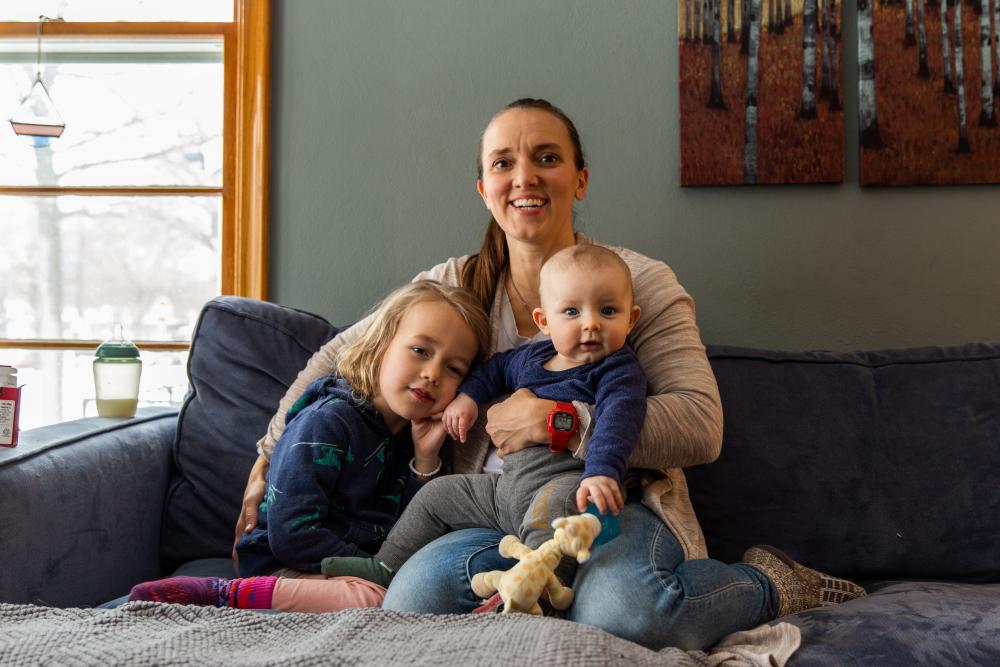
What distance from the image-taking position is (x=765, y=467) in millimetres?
1823

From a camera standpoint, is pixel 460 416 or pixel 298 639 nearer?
pixel 298 639

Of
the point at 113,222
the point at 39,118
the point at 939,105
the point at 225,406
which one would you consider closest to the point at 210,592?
the point at 225,406

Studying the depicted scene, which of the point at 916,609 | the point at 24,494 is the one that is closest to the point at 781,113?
the point at 916,609

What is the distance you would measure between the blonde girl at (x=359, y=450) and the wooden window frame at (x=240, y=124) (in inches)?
27.0

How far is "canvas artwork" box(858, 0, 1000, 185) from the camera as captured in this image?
223cm

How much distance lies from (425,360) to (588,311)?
348mm

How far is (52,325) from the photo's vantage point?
246 cm

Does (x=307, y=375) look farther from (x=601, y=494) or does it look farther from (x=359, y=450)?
(x=601, y=494)

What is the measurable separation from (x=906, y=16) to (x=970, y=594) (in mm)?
1463

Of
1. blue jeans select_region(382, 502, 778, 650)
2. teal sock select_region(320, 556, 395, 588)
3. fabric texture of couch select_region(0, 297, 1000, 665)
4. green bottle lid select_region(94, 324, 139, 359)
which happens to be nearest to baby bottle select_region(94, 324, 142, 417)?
green bottle lid select_region(94, 324, 139, 359)

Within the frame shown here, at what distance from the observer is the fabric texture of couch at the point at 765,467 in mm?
1678

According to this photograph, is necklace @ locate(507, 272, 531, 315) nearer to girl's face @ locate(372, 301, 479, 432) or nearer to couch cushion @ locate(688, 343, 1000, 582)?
girl's face @ locate(372, 301, 479, 432)

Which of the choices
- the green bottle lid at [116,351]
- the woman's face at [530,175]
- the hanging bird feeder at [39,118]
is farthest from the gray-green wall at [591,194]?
the hanging bird feeder at [39,118]

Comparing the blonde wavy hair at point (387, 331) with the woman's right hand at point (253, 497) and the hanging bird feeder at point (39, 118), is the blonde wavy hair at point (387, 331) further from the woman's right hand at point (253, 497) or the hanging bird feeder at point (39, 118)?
the hanging bird feeder at point (39, 118)
